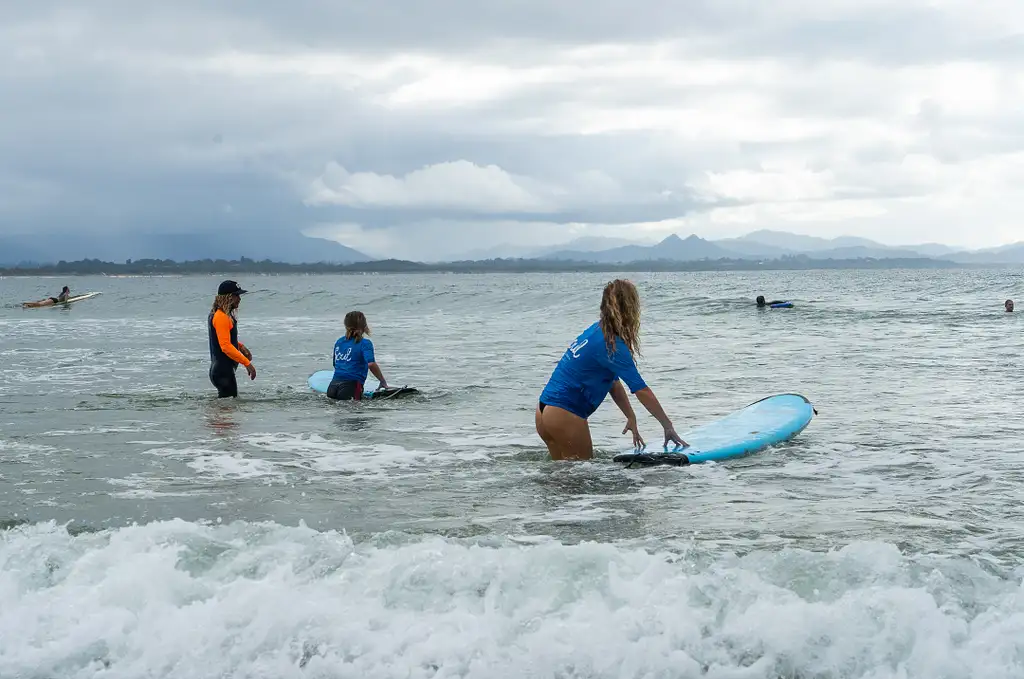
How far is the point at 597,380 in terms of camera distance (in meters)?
7.75

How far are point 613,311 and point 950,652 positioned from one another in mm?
3572

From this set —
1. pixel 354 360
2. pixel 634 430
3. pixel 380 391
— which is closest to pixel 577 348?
pixel 634 430

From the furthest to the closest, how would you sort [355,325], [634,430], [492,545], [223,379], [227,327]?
[223,379], [355,325], [227,327], [634,430], [492,545]

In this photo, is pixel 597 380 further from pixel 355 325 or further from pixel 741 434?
pixel 355 325

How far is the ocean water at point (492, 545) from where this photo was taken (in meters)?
4.83

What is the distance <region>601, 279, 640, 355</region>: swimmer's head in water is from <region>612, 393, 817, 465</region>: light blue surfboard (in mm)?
1475

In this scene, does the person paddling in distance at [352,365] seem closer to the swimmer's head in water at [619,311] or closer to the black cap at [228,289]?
the black cap at [228,289]

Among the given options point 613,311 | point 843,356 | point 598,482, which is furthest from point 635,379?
point 843,356

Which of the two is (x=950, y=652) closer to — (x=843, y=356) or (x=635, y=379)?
(x=635, y=379)

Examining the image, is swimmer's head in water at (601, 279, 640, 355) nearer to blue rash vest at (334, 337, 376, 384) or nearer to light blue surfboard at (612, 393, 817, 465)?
light blue surfboard at (612, 393, 817, 465)

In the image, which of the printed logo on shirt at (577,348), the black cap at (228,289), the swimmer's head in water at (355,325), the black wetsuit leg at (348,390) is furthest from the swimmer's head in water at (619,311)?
the black wetsuit leg at (348,390)

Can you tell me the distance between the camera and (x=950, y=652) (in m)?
4.70

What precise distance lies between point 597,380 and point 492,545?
220cm

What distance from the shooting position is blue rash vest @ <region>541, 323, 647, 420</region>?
746 centimetres
